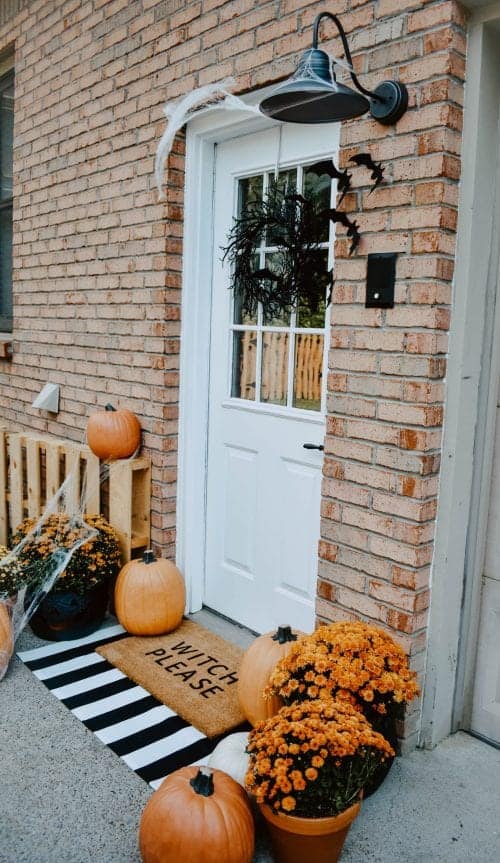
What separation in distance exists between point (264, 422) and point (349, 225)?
108 cm

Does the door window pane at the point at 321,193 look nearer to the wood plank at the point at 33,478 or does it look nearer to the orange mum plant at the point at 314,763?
the orange mum plant at the point at 314,763

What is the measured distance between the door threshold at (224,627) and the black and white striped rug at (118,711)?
52cm

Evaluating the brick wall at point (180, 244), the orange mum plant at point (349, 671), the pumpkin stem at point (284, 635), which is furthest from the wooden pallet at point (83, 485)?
the orange mum plant at point (349, 671)

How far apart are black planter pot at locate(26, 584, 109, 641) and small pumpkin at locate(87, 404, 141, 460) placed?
67 cm

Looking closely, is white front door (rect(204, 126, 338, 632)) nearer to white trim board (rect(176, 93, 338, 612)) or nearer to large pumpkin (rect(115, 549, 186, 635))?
white trim board (rect(176, 93, 338, 612))

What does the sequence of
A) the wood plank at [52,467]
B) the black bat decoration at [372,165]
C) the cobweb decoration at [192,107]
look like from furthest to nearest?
the wood plank at [52,467], the cobweb decoration at [192,107], the black bat decoration at [372,165]

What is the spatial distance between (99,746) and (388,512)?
4.38ft

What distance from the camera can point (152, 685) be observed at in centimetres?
291

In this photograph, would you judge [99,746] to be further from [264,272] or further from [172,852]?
[264,272]

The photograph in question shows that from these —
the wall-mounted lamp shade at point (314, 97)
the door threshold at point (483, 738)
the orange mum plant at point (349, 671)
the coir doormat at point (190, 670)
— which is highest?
the wall-mounted lamp shade at point (314, 97)

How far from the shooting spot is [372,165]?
2367 millimetres

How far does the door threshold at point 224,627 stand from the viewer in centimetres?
337

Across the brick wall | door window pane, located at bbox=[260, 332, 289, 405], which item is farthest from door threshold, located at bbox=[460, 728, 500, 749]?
door window pane, located at bbox=[260, 332, 289, 405]

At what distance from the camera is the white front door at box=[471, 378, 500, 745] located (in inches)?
97.0
